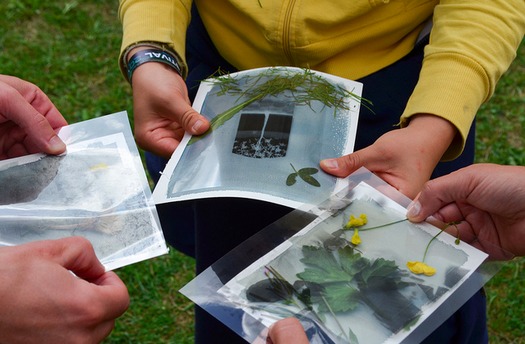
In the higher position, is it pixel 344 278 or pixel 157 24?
pixel 157 24

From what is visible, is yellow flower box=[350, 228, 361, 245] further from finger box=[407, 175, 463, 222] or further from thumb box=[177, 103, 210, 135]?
thumb box=[177, 103, 210, 135]

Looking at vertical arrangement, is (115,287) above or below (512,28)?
below

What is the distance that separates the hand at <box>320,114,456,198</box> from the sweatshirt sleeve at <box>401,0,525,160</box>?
1.3 inches

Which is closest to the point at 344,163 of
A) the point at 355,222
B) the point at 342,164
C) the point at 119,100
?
the point at 342,164

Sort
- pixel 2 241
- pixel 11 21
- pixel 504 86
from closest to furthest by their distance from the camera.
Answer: pixel 2 241 → pixel 504 86 → pixel 11 21

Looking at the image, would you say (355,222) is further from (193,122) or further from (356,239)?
(193,122)

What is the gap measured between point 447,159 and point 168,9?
24.0 inches

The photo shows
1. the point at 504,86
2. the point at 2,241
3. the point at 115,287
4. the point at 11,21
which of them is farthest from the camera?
the point at 11,21

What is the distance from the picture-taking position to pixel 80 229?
991 mm

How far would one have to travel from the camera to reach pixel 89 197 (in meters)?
1.04

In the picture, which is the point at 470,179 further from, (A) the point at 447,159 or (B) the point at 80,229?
(B) the point at 80,229

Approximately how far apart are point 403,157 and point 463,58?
0.21 m

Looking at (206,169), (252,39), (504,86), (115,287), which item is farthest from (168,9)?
(504,86)

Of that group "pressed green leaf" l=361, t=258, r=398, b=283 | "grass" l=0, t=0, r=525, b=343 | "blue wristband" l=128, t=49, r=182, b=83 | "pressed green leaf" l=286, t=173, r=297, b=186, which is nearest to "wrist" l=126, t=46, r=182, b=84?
"blue wristband" l=128, t=49, r=182, b=83
